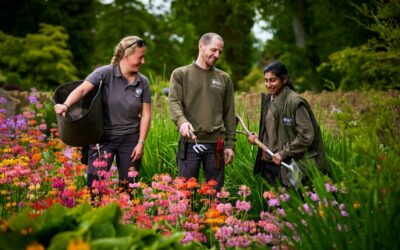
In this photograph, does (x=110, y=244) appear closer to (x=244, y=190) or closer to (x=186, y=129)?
(x=244, y=190)

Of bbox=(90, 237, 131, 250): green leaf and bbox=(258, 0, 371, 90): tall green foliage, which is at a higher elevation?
bbox=(258, 0, 371, 90): tall green foliage

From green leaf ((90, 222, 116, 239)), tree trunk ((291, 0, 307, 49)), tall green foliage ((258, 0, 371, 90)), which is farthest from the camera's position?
tree trunk ((291, 0, 307, 49))

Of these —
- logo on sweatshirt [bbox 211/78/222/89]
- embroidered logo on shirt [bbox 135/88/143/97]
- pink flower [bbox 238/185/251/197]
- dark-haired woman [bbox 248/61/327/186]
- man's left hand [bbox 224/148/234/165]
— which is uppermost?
logo on sweatshirt [bbox 211/78/222/89]

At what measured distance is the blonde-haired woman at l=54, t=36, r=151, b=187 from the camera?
474cm

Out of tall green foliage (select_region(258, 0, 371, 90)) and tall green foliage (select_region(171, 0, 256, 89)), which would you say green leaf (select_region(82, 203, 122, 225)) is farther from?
tall green foliage (select_region(171, 0, 256, 89))

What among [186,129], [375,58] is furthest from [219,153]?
[375,58]

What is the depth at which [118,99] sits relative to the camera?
4758 millimetres

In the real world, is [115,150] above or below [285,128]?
below

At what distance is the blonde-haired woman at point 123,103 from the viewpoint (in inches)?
187

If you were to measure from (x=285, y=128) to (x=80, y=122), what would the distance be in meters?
1.58

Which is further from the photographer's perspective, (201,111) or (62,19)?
(62,19)

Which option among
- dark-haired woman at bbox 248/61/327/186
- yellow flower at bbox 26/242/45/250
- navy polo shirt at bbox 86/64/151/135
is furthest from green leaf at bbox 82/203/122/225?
navy polo shirt at bbox 86/64/151/135

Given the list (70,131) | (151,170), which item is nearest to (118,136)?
(70,131)

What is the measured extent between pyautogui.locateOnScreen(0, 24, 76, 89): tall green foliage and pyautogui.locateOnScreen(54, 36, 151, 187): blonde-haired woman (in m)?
14.7
